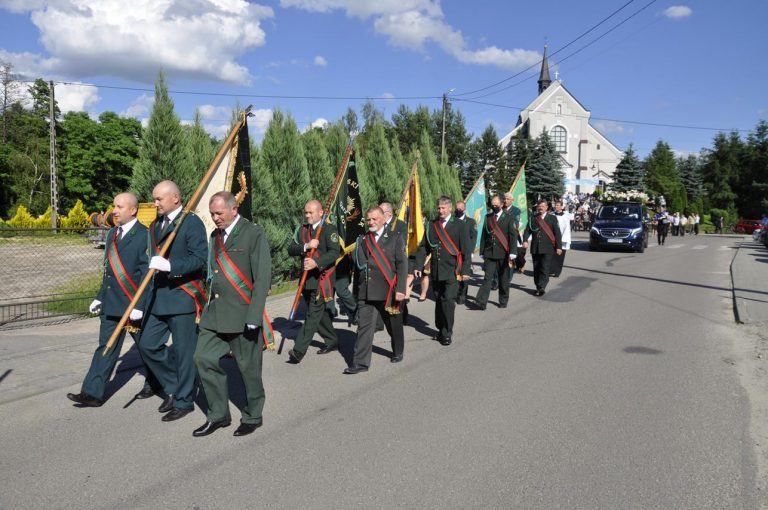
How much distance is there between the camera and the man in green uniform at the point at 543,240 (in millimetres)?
12273

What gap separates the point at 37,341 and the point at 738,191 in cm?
8571

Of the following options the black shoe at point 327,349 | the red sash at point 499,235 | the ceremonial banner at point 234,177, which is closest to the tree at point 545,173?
the red sash at point 499,235

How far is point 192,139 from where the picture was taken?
11609mm

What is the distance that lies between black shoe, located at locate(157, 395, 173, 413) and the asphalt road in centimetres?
12

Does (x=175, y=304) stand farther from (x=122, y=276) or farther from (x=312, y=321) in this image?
(x=312, y=321)

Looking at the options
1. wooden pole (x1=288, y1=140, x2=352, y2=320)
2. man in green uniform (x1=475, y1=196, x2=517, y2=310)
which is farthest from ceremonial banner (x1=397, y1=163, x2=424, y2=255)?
man in green uniform (x1=475, y1=196, x2=517, y2=310)

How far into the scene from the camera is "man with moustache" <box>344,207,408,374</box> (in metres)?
6.64

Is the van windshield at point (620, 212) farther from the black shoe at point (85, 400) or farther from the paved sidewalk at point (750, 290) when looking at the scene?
the black shoe at point (85, 400)

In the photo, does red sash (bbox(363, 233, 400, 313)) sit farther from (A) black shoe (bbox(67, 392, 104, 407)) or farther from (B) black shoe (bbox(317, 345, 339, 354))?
(A) black shoe (bbox(67, 392, 104, 407))

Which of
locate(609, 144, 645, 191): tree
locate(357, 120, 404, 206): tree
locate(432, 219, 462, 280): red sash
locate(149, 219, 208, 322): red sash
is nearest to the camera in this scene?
locate(149, 219, 208, 322): red sash

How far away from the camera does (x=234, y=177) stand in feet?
19.8

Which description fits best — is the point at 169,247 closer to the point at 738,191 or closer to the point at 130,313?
the point at 130,313

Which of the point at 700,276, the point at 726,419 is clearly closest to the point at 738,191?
the point at 700,276

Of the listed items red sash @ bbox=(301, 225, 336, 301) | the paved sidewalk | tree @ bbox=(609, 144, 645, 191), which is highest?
tree @ bbox=(609, 144, 645, 191)
